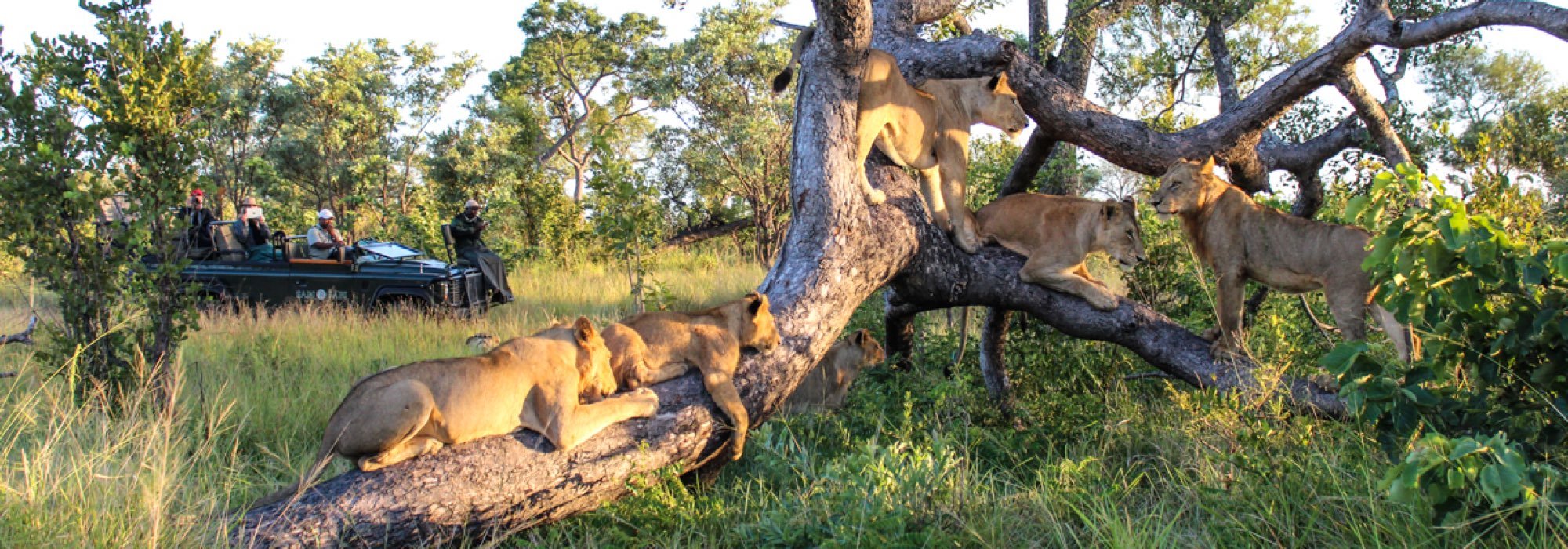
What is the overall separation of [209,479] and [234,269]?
8.11 m

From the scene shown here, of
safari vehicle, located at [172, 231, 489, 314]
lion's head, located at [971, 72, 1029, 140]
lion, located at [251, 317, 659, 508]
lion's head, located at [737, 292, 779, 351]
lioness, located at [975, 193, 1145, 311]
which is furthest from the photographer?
safari vehicle, located at [172, 231, 489, 314]

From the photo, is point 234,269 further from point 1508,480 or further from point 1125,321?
point 1508,480

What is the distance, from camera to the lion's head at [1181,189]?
5.87m

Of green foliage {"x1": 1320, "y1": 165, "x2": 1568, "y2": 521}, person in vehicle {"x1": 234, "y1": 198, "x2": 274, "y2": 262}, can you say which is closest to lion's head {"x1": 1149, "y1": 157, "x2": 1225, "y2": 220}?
green foliage {"x1": 1320, "y1": 165, "x2": 1568, "y2": 521}

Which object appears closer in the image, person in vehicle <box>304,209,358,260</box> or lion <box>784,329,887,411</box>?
lion <box>784,329,887,411</box>

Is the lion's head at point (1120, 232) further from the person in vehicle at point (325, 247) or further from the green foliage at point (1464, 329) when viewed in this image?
the person in vehicle at point (325, 247)

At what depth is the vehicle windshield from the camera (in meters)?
12.3

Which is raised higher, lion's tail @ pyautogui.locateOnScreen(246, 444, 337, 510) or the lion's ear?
the lion's ear

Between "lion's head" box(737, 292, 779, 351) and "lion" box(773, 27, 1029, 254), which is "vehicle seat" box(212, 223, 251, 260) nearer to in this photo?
"lion" box(773, 27, 1029, 254)

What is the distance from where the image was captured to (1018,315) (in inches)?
293

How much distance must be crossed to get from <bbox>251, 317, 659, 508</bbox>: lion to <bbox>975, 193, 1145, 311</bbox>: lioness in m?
2.57

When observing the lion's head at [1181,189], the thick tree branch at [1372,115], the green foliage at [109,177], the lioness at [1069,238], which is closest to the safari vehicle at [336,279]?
the green foliage at [109,177]

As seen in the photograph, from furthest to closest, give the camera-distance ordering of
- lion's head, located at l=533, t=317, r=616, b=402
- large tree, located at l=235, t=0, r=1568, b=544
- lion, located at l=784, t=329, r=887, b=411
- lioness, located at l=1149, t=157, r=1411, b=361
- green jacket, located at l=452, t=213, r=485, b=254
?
1. green jacket, located at l=452, t=213, r=485, b=254
2. lion, located at l=784, t=329, r=887, b=411
3. lioness, located at l=1149, t=157, r=1411, b=361
4. lion's head, located at l=533, t=317, r=616, b=402
5. large tree, located at l=235, t=0, r=1568, b=544

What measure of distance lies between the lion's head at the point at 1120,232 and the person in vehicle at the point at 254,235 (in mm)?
9977
